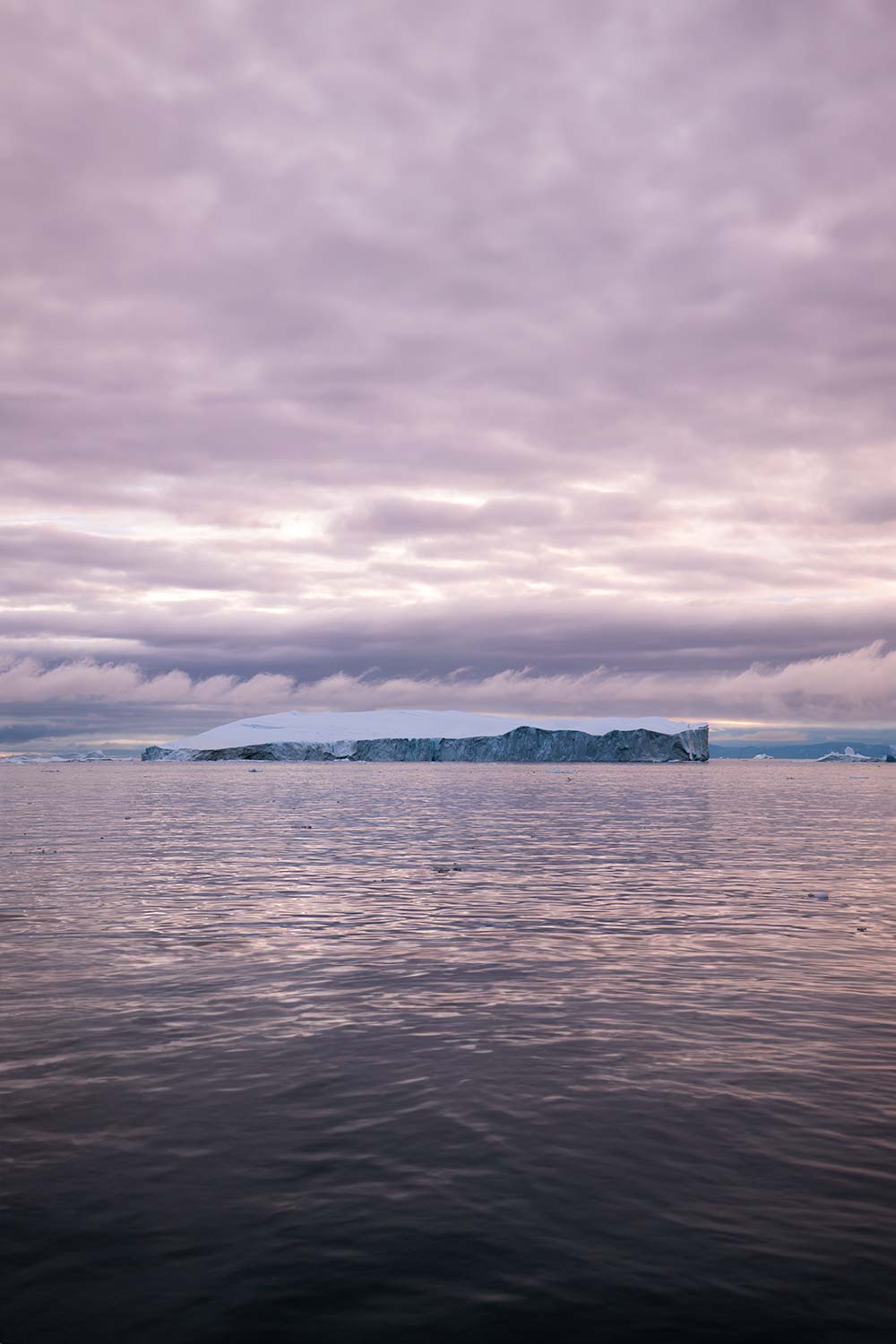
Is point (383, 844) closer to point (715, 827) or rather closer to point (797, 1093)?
point (715, 827)

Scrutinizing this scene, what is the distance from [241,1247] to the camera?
7.64m

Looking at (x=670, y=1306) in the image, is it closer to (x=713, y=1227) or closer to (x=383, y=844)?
(x=713, y=1227)

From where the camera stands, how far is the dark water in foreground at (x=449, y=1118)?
23.0ft

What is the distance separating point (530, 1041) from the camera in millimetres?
12969

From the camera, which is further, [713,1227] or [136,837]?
[136,837]

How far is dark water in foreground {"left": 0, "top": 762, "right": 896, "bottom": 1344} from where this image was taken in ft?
23.0

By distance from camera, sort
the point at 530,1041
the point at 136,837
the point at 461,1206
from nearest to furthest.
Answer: the point at 461,1206, the point at 530,1041, the point at 136,837

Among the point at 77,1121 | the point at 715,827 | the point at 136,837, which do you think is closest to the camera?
the point at 77,1121

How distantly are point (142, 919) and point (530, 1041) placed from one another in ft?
38.6

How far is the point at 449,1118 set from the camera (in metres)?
10.3

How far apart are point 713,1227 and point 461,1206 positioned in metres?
2.02

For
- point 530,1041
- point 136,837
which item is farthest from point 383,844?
point 530,1041

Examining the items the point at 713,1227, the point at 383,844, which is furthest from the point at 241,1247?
the point at 383,844

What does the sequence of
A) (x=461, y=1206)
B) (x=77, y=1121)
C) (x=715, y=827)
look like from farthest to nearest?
(x=715, y=827)
(x=77, y=1121)
(x=461, y=1206)
